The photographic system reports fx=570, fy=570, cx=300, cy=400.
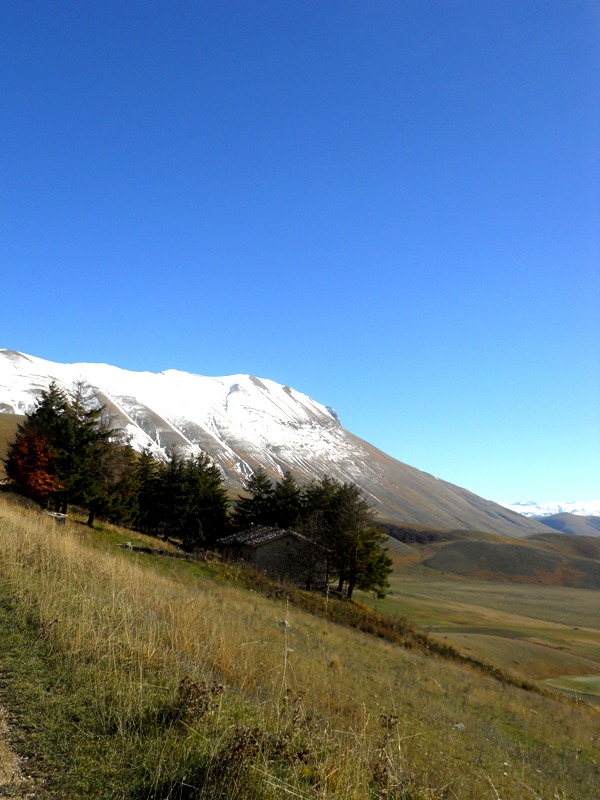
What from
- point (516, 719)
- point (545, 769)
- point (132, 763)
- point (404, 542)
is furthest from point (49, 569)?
point (404, 542)

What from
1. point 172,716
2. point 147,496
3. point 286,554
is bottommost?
point 286,554

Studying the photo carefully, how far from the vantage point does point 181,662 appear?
6035 millimetres

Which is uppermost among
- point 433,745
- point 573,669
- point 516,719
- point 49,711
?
point 49,711

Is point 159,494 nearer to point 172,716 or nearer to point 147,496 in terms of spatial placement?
point 147,496

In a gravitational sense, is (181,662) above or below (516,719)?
above

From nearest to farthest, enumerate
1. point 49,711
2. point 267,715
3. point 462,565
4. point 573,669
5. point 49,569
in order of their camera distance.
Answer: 1. point 49,711
2. point 267,715
3. point 49,569
4. point 573,669
5. point 462,565

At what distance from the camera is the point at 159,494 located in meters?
62.5

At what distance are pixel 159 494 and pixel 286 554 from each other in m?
17.0

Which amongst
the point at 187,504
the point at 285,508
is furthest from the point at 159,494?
the point at 285,508

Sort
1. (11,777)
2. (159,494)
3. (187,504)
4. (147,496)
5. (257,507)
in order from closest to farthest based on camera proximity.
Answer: (11,777) < (187,504) < (159,494) < (147,496) < (257,507)

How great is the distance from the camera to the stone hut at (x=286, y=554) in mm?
52594

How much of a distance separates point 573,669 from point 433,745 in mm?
40008

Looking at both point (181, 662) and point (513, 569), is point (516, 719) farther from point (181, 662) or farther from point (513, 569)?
point (513, 569)

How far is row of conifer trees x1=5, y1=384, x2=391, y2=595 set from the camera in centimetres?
4331
